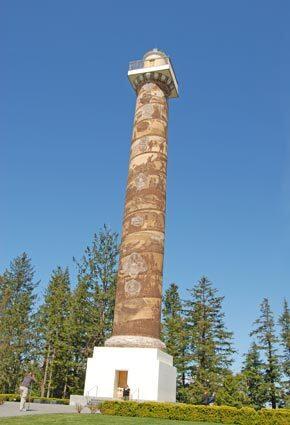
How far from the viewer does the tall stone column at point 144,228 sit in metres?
19.6

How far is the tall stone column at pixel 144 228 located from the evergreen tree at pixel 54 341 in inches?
520

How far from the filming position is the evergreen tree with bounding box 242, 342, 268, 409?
111 ft

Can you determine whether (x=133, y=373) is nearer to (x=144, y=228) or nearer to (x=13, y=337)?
(x=144, y=228)

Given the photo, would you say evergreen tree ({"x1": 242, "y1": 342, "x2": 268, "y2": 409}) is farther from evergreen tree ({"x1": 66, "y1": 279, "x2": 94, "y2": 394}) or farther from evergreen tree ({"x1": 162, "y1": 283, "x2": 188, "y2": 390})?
evergreen tree ({"x1": 66, "y1": 279, "x2": 94, "y2": 394})

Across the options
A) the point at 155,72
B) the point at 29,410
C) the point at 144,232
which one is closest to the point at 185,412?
the point at 29,410

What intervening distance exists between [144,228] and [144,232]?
0.66 ft

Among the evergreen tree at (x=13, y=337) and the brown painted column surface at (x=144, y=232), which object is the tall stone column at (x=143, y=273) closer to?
the brown painted column surface at (x=144, y=232)

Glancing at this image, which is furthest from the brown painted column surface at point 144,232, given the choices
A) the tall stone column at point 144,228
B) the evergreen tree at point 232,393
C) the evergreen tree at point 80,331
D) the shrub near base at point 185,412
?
the evergreen tree at point 232,393

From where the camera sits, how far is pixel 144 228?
21125 mm

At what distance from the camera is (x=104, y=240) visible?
34.9 m

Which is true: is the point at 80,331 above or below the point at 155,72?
below

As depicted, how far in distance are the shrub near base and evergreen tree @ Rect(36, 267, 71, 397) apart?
1781 centimetres

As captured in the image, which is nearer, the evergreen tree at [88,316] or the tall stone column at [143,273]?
the tall stone column at [143,273]

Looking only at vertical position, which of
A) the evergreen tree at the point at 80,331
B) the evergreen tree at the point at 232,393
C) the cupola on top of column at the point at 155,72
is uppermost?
the cupola on top of column at the point at 155,72
